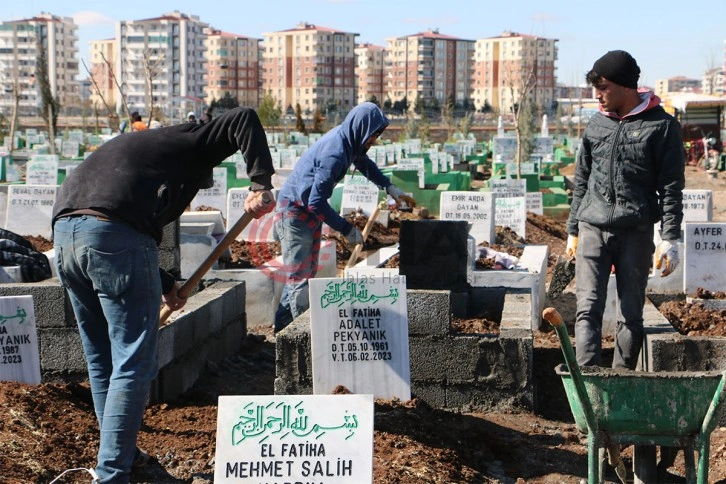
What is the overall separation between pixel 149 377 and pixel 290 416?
600mm

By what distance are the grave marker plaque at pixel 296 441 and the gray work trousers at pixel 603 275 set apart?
75.1 inches

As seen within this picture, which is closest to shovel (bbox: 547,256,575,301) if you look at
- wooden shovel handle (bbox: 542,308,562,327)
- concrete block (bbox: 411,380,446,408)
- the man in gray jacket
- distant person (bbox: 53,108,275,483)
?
concrete block (bbox: 411,380,446,408)

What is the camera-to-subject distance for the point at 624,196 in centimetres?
547

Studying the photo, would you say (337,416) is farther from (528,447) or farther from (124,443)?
(528,447)

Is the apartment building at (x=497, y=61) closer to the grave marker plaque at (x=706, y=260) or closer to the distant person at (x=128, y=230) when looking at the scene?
the grave marker plaque at (x=706, y=260)

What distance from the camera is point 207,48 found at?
14988 cm

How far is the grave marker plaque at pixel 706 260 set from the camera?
7910 millimetres

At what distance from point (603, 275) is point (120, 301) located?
2547 mm

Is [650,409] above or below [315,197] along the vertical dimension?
below

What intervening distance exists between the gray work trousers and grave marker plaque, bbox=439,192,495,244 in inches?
225

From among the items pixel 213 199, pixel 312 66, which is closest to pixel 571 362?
pixel 213 199

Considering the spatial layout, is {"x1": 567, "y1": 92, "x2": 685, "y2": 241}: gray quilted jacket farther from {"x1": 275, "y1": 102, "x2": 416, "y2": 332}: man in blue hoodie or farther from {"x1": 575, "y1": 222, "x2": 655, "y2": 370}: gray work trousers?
{"x1": 275, "y1": 102, "x2": 416, "y2": 332}: man in blue hoodie

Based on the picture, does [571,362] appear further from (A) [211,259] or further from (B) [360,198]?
(B) [360,198]

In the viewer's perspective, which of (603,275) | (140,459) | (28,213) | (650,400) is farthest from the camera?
(28,213)
